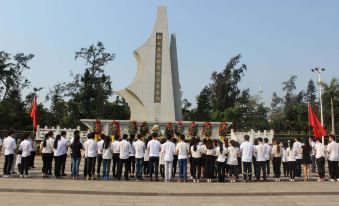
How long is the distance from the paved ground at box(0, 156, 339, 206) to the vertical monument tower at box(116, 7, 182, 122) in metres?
14.7

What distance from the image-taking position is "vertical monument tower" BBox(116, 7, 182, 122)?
957 inches

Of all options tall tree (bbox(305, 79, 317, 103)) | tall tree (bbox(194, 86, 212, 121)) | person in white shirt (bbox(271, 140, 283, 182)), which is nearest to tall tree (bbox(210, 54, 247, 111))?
tall tree (bbox(194, 86, 212, 121))

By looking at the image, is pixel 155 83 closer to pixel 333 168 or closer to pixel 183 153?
pixel 183 153

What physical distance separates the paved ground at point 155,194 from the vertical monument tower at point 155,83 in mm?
14682

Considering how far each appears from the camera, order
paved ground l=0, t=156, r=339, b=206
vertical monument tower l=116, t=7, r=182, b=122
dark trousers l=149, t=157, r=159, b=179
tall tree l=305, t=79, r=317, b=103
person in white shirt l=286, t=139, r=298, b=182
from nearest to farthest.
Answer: paved ground l=0, t=156, r=339, b=206 → dark trousers l=149, t=157, r=159, b=179 → person in white shirt l=286, t=139, r=298, b=182 → vertical monument tower l=116, t=7, r=182, b=122 → tall tree l=305, t=79, r=317, b=103

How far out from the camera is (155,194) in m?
7.98

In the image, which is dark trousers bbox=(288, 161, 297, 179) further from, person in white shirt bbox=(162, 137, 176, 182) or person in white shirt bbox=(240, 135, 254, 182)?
person in white shirt bbox=(162, 137, 176, 182)

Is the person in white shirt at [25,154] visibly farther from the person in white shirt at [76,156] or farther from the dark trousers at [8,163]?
the person in white shirt at [76,156]

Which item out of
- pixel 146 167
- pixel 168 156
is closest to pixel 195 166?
pixel 168 156

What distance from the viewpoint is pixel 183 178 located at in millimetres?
11117

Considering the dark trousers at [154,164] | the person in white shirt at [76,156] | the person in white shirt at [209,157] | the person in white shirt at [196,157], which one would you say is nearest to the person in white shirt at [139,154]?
the dark trousers at [154,164]

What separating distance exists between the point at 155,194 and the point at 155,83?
55.2ft

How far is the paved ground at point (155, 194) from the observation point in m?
6.95

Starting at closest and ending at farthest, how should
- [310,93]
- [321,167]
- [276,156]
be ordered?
[321,167] < [276,156] < [310,93]
